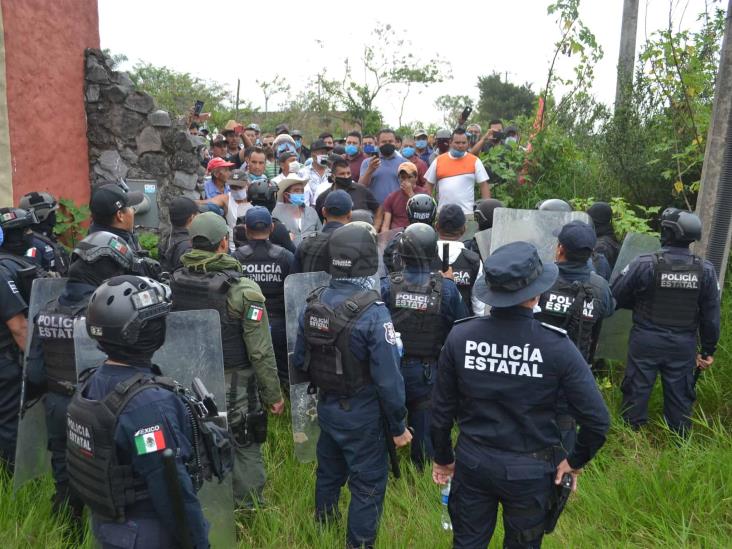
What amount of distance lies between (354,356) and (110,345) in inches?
49.8

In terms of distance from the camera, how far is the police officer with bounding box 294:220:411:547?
3170mm

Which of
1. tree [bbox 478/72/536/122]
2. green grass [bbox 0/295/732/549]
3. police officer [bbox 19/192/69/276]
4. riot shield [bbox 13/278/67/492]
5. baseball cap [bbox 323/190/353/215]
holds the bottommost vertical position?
green grass [bbox 0/295/732/549]

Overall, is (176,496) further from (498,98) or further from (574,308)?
(498,98)

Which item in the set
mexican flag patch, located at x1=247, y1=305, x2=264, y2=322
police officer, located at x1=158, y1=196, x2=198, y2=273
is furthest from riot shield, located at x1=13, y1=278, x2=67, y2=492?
police officer, located at x1=158, y1=196, x2=198, y2=273

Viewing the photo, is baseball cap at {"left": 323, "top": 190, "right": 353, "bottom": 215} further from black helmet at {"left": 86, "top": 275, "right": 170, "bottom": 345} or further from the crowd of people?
black helmet at {"left": 86, "top": 275, "right": 170, "bottom": 345}

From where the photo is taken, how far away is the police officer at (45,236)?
14.8 ft

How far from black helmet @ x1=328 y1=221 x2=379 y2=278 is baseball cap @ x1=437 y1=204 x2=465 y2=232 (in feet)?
4.50

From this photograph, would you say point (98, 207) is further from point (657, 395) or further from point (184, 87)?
point (184, 87)

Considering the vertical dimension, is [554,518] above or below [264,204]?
below

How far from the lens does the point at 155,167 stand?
8445 millimetres

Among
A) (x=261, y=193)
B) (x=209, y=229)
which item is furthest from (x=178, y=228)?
(x=209, y=229)

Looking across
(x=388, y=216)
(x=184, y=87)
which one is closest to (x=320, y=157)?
(x=388, y=216)

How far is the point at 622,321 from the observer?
211 inches

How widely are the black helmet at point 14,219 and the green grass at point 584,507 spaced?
1.63 meters
